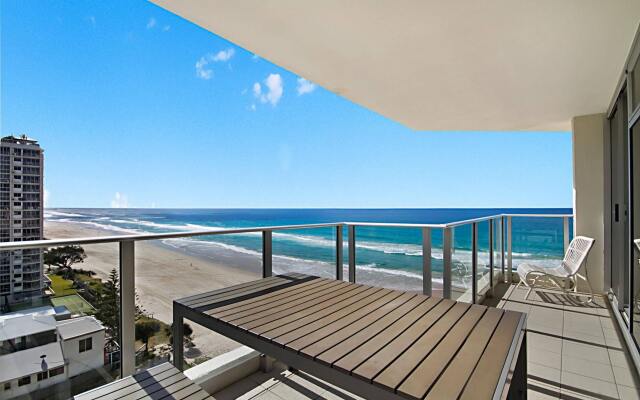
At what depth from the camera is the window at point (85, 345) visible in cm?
157

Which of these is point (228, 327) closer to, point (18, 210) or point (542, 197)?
point (18, 210)

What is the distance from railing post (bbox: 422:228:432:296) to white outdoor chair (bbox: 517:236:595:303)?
2.22 metres

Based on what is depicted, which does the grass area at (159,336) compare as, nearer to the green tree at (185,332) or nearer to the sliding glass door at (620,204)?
the green tree at (185,332)

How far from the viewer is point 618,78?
3283 millimetres

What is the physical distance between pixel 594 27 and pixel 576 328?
9.02 feet

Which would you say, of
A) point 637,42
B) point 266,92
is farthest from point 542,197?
point 637,42

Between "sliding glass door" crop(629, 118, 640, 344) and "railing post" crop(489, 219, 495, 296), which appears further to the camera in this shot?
"railing post" crop(489, 219, 495, 296)

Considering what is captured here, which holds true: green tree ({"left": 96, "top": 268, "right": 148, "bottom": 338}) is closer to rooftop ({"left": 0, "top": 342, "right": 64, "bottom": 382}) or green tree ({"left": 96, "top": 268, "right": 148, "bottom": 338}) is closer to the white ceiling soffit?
rooftop ({"left": 0, "top": 342, "right": 64, "bottom": 382})

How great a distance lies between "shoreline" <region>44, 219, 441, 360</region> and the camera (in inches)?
69.1

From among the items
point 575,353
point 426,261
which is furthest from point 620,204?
point 426,261

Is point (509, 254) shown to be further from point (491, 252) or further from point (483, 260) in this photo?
point (483, 260)

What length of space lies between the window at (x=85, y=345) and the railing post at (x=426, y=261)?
8.06 feet

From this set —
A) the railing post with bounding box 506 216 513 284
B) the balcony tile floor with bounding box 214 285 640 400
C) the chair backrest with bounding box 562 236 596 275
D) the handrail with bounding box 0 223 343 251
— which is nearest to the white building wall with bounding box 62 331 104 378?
the handrail with bounding box 0 223 343 251

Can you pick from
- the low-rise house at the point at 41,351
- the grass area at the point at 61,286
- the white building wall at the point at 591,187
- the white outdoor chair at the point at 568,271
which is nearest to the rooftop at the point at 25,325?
the low-rise house at the point at 41,351
